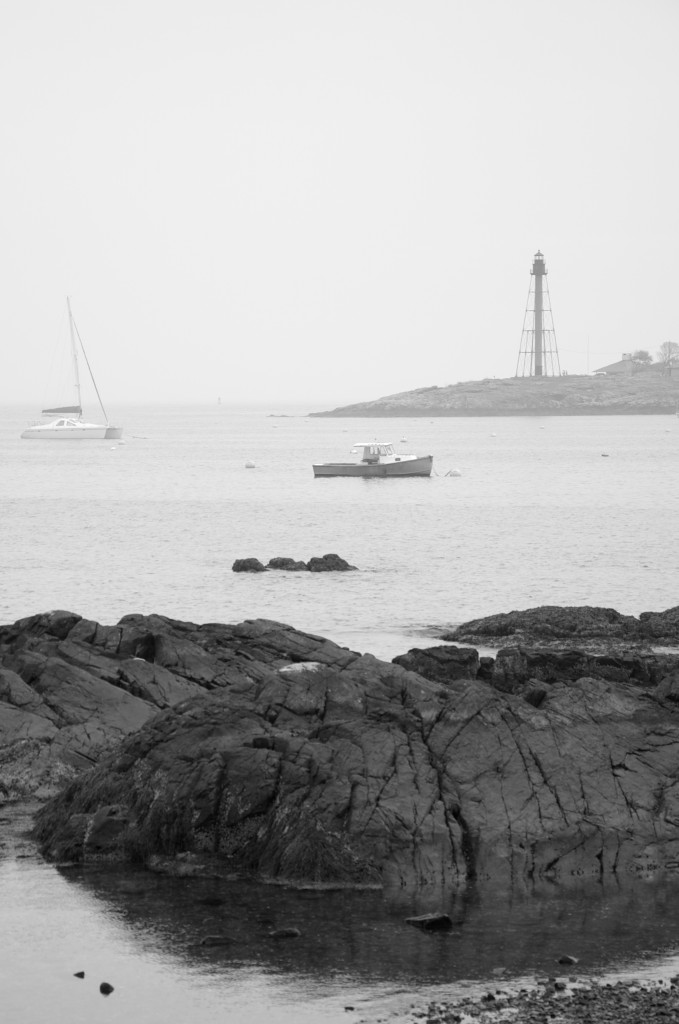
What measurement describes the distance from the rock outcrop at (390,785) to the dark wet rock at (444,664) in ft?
16.1

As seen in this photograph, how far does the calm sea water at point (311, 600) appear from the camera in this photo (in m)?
12.7

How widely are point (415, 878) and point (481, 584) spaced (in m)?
32.1

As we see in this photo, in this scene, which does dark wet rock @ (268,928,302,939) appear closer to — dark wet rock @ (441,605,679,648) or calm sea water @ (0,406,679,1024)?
calm sea water @ (0,406,679,1024)

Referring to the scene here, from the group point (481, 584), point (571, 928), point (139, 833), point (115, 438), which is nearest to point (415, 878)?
point (571, 928)

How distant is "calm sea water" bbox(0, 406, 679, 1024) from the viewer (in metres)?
12.7

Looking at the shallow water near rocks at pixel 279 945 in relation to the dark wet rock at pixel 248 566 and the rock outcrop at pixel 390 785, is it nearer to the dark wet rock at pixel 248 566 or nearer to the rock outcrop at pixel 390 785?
the rock outcrop at pixel 390 785

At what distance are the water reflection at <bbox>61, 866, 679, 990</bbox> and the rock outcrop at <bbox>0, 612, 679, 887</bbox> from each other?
473mm

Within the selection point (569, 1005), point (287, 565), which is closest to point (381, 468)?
point (287, 565)

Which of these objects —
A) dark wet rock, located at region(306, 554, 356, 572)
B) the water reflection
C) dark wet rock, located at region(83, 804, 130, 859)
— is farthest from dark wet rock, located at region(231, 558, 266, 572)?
the water reflection

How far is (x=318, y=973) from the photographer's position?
12.9 m

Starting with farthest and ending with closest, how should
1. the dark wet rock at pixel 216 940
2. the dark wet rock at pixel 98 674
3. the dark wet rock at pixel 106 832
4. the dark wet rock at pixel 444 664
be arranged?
the dark wet rock at pixel 444 664 → the dark wet rock at pixel 98 674 → the dark wet rock at pixel 106 832 → the dark wet rock at pixel 216 940

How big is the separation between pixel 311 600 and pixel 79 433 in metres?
143

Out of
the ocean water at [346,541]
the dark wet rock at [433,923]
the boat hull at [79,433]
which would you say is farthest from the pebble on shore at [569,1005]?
the boat hull at [79,433]

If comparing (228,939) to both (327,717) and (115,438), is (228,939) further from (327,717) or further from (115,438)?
(115,438)
